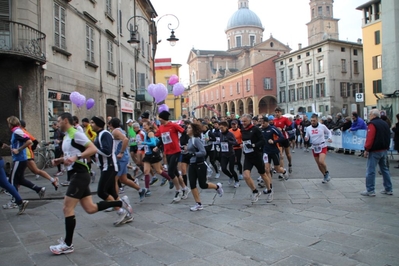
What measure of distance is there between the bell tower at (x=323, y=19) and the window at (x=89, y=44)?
68642mm

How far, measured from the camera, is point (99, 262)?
4141 mm

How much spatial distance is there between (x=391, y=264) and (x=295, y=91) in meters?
54.9

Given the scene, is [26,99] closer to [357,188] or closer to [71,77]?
[71,77]

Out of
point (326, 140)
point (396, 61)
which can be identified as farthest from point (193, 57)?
point (326, 140)

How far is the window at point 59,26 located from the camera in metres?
13.8

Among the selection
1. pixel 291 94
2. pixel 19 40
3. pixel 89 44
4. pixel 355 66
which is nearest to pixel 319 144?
pixel 19 40

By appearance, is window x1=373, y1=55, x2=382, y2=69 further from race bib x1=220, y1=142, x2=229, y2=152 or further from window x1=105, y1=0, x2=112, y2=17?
race bib x1=220, y1=142, x2=229, y2=152

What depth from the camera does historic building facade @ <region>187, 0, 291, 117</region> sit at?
61.1m

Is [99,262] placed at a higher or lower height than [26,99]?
lower

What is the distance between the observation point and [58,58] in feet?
45.5

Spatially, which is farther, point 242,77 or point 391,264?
point 242,77

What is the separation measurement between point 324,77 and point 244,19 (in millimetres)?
40560

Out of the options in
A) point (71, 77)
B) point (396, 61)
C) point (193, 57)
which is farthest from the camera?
point (193, 57)

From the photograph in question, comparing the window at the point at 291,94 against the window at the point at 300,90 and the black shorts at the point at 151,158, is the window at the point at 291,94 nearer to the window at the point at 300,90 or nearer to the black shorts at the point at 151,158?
the window at the point at 300,90
